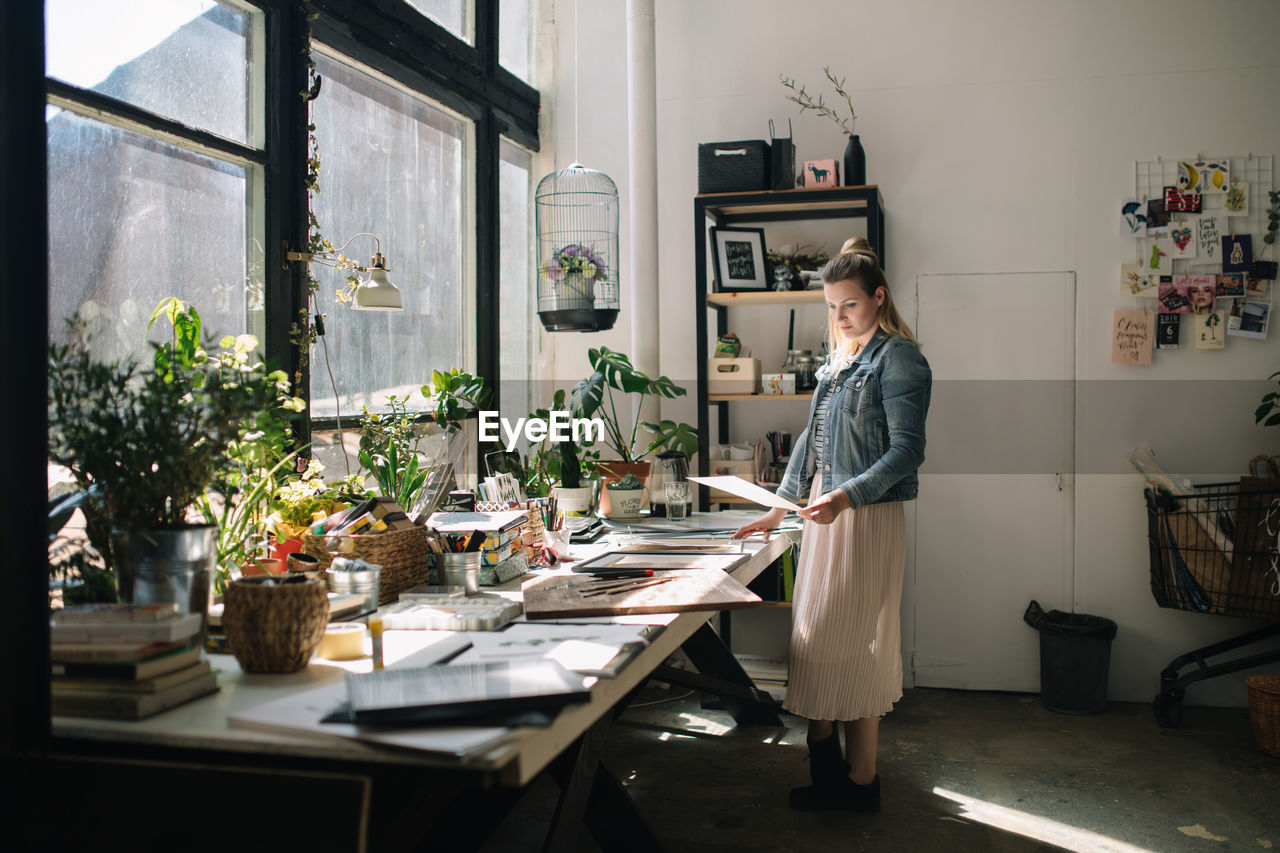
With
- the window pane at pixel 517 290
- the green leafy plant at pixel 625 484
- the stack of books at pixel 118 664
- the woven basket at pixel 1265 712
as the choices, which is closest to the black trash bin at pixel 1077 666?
the woven basket at pixel 1265 712

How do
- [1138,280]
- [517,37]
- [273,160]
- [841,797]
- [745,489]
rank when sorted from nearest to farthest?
1. [745,489]
2. [273,160]
3. [841,797]
4. [1138,280]
5. [517,37]

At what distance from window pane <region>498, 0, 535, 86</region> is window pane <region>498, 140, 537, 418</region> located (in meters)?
0.40

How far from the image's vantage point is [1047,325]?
15.1ft

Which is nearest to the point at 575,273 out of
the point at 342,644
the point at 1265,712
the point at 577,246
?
the point at 577,246

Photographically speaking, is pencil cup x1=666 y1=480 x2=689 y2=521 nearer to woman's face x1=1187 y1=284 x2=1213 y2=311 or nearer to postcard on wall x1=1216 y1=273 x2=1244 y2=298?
woman's face x1=1187 y1=284 x2=1213 y2=311

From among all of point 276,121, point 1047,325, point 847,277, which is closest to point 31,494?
point 276,121

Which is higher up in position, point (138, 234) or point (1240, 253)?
point (1240, 253)

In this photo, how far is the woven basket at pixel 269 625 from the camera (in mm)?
1747

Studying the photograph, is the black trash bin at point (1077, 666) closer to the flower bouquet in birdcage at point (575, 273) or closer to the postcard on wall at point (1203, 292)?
the postcard on wall at point (1203, 292)

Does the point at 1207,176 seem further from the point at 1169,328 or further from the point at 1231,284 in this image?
the point at 1169,328

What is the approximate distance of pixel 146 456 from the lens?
1752mm

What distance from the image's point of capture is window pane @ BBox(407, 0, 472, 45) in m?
4.12

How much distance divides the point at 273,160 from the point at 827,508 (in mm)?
1969

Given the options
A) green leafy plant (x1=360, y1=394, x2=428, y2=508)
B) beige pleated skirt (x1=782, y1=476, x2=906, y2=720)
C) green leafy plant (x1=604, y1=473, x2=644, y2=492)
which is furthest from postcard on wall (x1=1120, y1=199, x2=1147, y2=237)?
green leafy plant (x1=360, y1=394, x2=428, y2=508)
